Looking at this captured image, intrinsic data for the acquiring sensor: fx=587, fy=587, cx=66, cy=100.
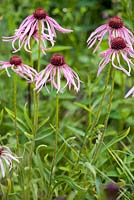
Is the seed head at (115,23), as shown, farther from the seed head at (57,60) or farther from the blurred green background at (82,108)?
the blurred green background at (82,108)

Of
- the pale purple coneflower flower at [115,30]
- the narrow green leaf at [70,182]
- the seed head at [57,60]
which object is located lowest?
the narrow green leaf at [70,182]

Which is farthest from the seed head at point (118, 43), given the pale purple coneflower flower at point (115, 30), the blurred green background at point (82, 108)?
the blurred green background at point (82, 108)

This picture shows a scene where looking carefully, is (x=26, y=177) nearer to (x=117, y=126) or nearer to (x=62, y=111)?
(x=117, y=126)

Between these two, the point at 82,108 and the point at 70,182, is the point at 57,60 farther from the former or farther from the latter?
the point at 82,108

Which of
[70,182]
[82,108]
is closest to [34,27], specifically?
[70,182]

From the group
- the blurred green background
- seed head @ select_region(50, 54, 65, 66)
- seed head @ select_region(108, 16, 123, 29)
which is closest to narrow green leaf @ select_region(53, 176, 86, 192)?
the blurred green background

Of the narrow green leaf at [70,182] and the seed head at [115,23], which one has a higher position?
the seed head at [115,23]

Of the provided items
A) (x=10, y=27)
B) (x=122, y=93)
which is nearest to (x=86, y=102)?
(x=122, y=93)

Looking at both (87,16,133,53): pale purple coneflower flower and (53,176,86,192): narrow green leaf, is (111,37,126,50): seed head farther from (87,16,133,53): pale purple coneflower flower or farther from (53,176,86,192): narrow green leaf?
(53,176,86,192): narrow green leaf

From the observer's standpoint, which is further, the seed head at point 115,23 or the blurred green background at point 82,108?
the blurred green background at point 82,108

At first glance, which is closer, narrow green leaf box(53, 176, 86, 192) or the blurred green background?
narrow green leaf box(53, 176, 86, 192)
